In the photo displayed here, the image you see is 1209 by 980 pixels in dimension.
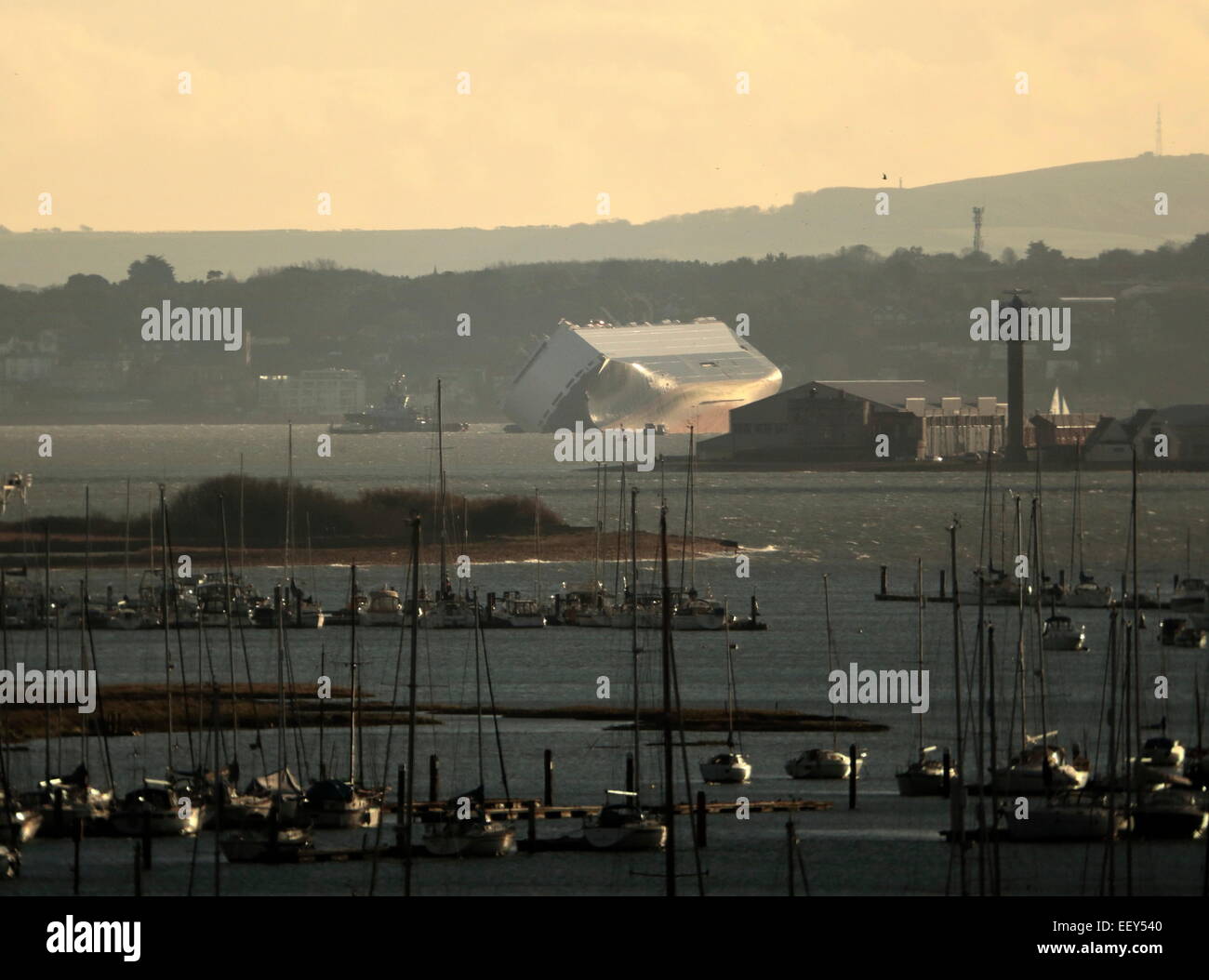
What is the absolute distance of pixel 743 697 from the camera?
31094 mm

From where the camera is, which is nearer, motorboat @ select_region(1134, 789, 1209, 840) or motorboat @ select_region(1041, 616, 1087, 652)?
motorboat @ select_region(1134, 789, 1209, 840)

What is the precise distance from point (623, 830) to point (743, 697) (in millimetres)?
12630

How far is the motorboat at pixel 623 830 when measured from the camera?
18516mm

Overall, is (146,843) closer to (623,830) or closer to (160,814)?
(160,814)

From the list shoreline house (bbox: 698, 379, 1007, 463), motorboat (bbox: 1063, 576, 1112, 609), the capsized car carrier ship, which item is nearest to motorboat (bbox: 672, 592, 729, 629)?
motorboat (bbox: 1063, 576, 1112, 609)

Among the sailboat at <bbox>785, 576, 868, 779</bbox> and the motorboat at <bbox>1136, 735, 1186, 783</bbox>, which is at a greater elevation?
the motorboat at <bbox>1136, 735, 1186, 783</bbox>

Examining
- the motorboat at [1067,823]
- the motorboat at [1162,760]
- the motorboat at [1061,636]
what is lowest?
the motorboat at [1067,823]

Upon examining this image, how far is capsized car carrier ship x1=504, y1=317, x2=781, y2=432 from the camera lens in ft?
525

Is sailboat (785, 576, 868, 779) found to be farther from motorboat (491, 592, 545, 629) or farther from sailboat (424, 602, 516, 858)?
motorboat (491, 592, 545, 629)

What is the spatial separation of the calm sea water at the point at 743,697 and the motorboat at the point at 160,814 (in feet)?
0.55

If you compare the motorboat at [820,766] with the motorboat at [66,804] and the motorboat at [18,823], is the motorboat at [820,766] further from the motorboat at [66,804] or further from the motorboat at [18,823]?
the motorboat at [18,823]

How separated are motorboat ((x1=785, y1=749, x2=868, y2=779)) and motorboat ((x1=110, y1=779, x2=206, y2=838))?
638 cm

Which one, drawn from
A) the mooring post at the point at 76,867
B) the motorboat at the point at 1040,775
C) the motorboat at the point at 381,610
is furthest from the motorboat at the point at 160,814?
the motorboat at the point at 381,610
